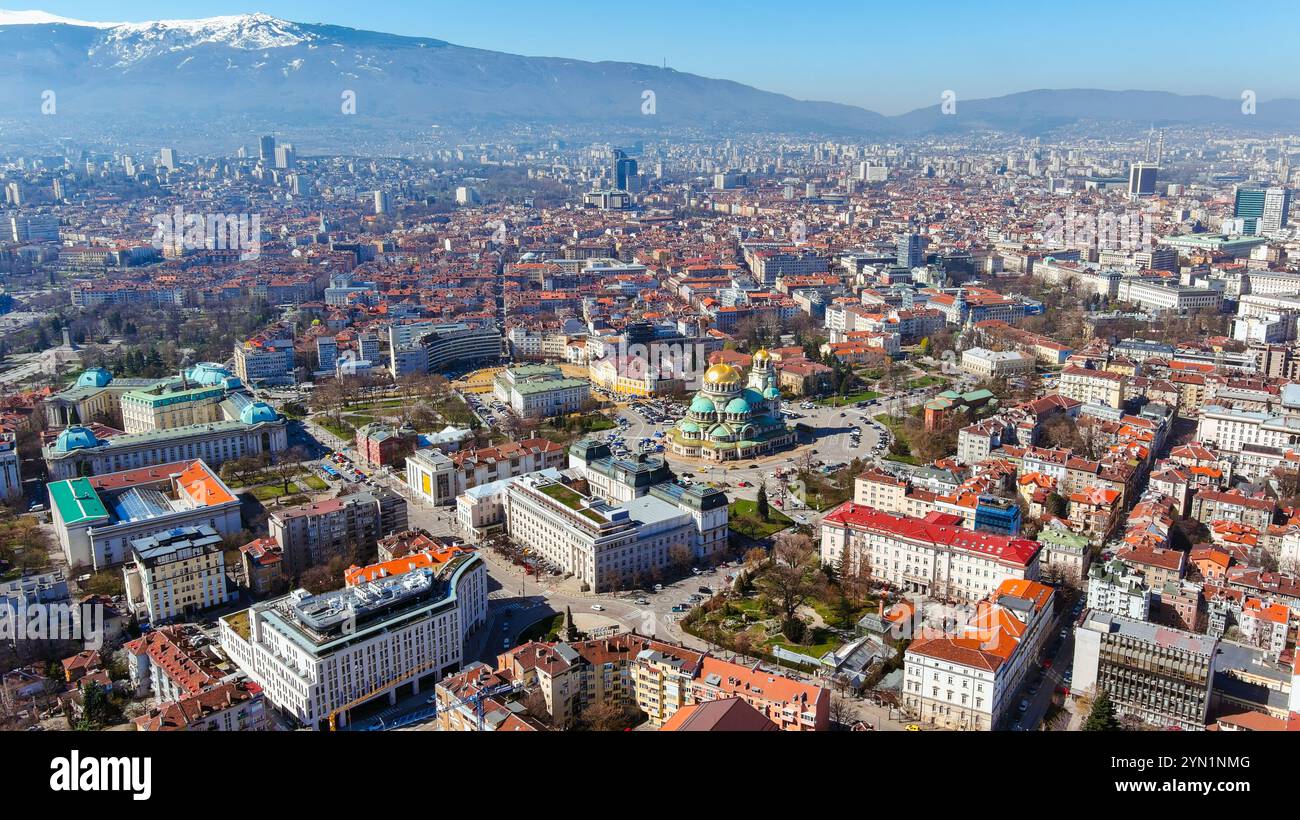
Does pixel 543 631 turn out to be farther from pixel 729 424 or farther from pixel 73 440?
pixel 73 440

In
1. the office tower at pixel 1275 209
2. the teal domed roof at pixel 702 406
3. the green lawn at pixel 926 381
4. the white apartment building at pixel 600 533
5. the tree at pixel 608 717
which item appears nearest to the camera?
the tree at pixel 608 717

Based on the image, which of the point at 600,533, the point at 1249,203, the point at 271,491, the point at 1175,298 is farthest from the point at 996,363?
the point at 1249,203

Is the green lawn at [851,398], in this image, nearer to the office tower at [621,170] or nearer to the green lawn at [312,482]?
the green lawn at [312,482]

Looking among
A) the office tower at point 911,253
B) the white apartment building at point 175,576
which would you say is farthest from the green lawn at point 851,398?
the office tower at point 911,253

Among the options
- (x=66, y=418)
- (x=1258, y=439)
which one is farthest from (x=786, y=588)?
(x=66, y=418)

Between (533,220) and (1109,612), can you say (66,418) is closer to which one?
(1109,612)

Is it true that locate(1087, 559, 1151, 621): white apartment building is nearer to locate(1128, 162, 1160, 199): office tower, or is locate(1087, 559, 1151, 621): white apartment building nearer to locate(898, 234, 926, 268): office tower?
locate(898, 234, 926, 268): office tower
